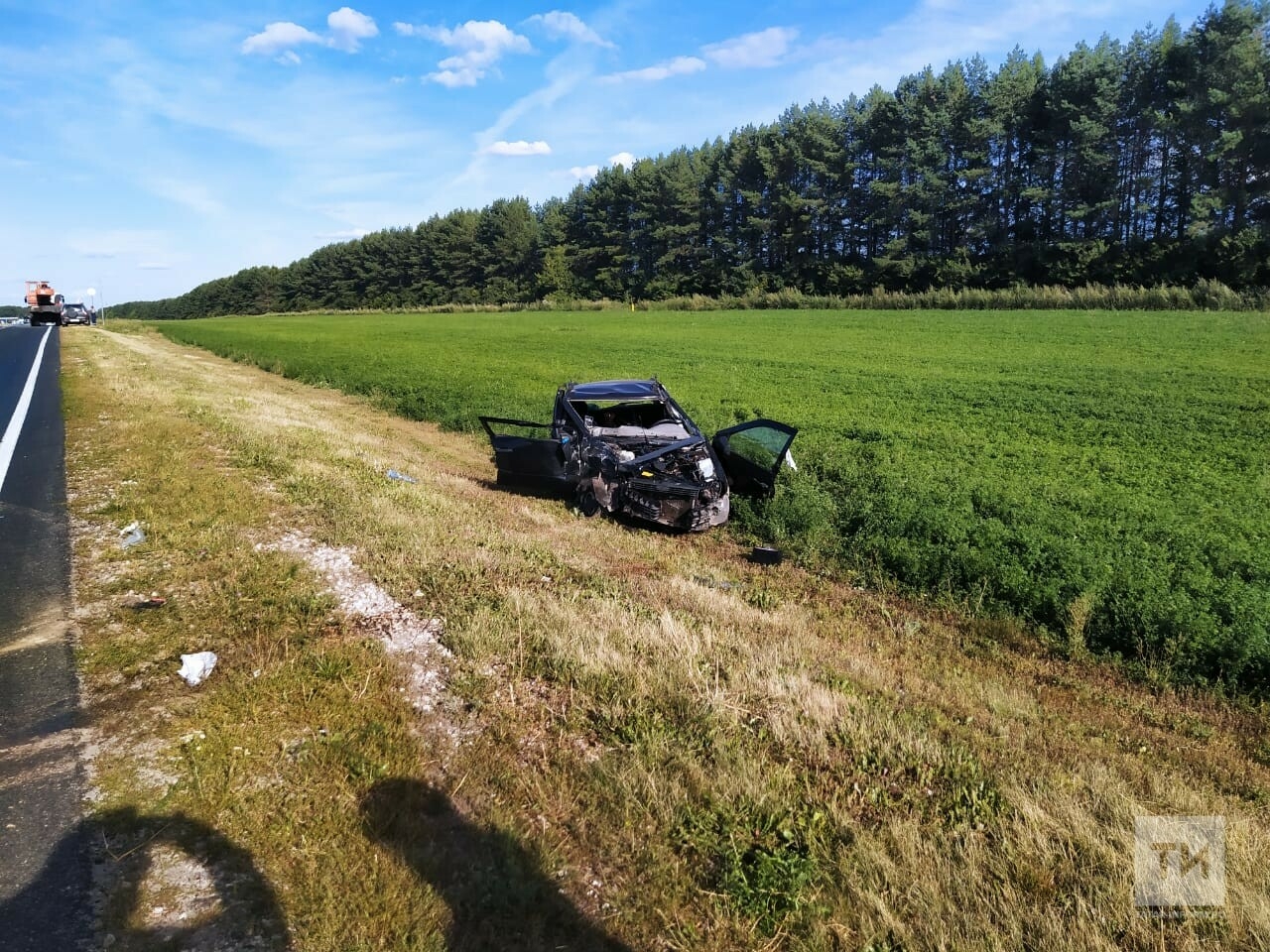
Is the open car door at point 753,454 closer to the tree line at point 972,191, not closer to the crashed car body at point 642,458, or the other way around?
the crashed car body at point 642,458

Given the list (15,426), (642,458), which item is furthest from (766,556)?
(15,426)

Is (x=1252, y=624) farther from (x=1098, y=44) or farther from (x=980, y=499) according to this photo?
(x=1098, y=44)

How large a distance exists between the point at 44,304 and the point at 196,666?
62.3 metres

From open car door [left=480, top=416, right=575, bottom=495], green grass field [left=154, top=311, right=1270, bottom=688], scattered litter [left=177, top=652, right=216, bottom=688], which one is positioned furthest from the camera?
open car door [left=480, top=416, right=575, bottom=495]

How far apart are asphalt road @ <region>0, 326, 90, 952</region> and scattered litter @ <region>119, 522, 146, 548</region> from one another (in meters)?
0.40

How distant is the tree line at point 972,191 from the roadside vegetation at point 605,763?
149 ft

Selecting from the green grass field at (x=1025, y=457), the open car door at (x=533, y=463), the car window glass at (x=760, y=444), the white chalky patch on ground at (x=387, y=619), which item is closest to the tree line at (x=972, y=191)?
the green grass field at (x=1025, y=457)

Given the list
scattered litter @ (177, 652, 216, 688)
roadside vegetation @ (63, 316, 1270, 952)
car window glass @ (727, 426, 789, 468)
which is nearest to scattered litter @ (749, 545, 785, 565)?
roadside vegetation @ (63, 316, 1270, 952)

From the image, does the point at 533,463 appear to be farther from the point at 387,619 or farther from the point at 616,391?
the point at 387,619

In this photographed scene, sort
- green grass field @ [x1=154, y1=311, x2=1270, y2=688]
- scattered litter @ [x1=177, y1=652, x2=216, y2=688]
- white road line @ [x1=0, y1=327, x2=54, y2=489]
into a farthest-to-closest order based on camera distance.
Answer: white road line @ [x1=0, y1=327, x2=54, y2=489]
green grass field @ [x1=154, y1=311, x2=1270, y2=688]
scattered litter @ [x1=177, y1=652, x2=216, y2=688]

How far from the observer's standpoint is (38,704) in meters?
3.80

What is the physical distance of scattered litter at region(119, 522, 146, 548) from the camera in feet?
19.8

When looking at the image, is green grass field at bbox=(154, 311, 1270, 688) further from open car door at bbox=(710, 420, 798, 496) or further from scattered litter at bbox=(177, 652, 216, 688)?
scattered litter at bbox=(177, 652, 216, 688)

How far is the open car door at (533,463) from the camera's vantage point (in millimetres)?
9086
